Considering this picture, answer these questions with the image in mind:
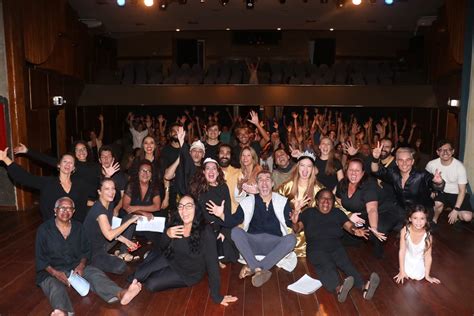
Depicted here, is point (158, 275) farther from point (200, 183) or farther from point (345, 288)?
point (345, 288)

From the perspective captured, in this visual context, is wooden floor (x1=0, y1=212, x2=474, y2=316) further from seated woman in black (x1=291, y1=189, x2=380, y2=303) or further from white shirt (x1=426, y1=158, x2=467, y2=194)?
white shirt (x1=426, y1=158, x2=467, y2=194)

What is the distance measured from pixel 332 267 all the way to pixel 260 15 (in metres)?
8.28

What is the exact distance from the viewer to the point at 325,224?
4344 millimetres

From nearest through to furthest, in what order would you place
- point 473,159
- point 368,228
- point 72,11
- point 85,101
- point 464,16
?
point 368,228 → point 473,159 → point 464,16 → point 72,11 → point 85,101

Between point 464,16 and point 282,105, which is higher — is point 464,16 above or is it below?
above

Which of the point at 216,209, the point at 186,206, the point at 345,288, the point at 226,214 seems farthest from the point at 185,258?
the point at 345,288

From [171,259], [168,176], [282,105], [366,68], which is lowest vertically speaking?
[171,259]

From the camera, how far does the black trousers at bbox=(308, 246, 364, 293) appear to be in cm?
407

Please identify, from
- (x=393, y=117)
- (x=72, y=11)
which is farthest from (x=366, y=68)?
(x=72, y=11)

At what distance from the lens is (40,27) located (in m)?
7.73

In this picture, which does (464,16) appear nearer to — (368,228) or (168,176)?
(368,228)

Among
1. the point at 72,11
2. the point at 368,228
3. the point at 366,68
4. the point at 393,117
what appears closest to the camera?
the point at 368,228

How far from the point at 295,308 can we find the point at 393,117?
952 cm

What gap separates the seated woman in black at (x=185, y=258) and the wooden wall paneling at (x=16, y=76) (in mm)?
3937
